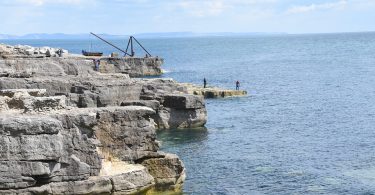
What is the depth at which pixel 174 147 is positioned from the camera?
41281 mm

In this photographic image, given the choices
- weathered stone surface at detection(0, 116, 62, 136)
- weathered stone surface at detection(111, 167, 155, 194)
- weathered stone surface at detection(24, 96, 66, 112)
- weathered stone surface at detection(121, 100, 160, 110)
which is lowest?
weathered stone surface at detection(111, 167, 155, 194)

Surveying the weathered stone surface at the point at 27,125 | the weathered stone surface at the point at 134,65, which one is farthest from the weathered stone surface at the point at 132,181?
the weathered stone surface at the point at 134,65

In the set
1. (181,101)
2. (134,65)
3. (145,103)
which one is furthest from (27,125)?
(134,65)

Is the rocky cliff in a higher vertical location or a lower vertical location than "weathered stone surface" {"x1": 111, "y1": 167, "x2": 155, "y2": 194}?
higher

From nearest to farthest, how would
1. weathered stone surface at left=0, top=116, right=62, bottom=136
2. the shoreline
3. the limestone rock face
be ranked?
weathered stone surface at left=0, top=116, right=62, bottom=136 < the limestone rock face < the shoreline

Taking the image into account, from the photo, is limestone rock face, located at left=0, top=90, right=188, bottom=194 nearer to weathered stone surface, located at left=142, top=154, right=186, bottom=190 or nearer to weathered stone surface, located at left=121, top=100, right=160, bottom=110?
weathered stone surface, located at left=142, top=154, right=186, bottom=190

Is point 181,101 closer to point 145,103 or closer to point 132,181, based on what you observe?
point 145,103

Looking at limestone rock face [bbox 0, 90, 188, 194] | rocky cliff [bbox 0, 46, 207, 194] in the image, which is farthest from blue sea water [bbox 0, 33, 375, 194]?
limestone rock face [bbox 0, 90, 188, 194]

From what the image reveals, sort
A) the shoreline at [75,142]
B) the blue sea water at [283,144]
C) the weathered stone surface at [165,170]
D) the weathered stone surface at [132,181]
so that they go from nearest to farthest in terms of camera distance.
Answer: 1. the shoreline at [75,142]
2. the weathered stone surface at [132,181]
3. the weathered stone surface at [165,170]
4. the blue sea water at [283,144]

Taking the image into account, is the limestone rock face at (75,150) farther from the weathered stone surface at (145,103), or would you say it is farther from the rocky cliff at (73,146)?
the weathered stone surface at (145,103)

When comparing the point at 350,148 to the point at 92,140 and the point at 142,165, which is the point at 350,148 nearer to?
the point at 142,165

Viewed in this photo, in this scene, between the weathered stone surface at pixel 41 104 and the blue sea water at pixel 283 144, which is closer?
the weathered stone surface at pixel 41 104

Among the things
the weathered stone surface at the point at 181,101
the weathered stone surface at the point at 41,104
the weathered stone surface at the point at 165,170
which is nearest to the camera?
the weathered stone surface at the point at 41,104

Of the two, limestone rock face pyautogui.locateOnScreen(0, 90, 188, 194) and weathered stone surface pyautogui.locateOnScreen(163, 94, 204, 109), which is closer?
limestone rock face pyautogui.locateOnScreen(0, 90, 188, 194)
